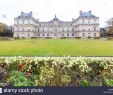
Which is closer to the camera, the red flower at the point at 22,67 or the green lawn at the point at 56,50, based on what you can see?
the red flower at the point at 22,67

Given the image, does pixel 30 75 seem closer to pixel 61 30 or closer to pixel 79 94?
pixel 79 94

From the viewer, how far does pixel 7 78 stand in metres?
8.41

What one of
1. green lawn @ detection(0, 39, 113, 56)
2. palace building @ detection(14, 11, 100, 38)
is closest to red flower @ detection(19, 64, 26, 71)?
green lawn @ detection(0, 39, 113, 56)

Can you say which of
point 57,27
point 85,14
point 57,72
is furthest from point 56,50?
point 57,27

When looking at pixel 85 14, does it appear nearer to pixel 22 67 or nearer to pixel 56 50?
pixel 56 50

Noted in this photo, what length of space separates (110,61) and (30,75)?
97.8 inches

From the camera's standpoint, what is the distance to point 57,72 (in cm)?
814

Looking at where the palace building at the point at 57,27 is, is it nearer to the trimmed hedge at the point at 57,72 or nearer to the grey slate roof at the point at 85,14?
the grey slate roof at the point at 85,14

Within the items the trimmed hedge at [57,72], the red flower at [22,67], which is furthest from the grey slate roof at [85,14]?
the red flower at [22,67]

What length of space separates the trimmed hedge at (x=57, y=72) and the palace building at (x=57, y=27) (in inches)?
3380

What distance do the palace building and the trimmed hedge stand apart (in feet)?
282

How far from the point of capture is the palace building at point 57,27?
318ft

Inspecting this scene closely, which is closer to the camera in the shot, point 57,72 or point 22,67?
point 57,72

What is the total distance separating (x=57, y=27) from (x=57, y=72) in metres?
93.7
